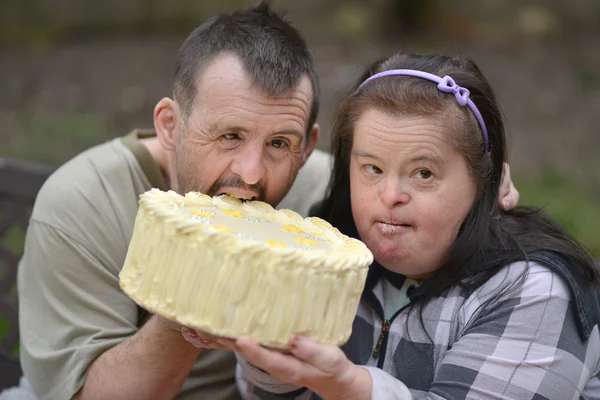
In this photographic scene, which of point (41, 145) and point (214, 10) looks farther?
point (214, 10)

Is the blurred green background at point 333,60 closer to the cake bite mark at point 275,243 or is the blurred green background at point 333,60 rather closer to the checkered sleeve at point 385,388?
the checkered sleeve at point 385,388

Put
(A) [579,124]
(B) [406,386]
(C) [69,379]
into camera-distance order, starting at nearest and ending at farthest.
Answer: (B) [406,386] → (C) [69,379] → (A) [579,124]

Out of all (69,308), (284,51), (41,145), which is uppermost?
(284,51)

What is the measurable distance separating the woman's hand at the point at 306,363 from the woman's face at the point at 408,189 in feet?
1.77

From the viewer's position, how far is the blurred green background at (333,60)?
7.23 meters

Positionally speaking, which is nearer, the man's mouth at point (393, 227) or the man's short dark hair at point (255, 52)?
the man's mouth at point (393, 227)

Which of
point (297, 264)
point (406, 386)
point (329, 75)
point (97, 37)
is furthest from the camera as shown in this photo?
point (97, 37)

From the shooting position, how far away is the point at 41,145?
6.96m

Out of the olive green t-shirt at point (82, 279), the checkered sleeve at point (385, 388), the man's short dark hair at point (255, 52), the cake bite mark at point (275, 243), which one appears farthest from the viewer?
the olive green t-shirt at point (82, 279)

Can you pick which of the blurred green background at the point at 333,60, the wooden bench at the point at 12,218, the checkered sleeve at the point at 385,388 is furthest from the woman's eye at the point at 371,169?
the blurred green background at the point at 333,60

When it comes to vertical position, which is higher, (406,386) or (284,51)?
(284,51)

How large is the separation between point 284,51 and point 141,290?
44.5 inches

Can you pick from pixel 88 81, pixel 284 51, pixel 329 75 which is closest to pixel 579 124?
pixel 329 75

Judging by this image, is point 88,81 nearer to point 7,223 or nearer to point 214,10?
point 214,10
